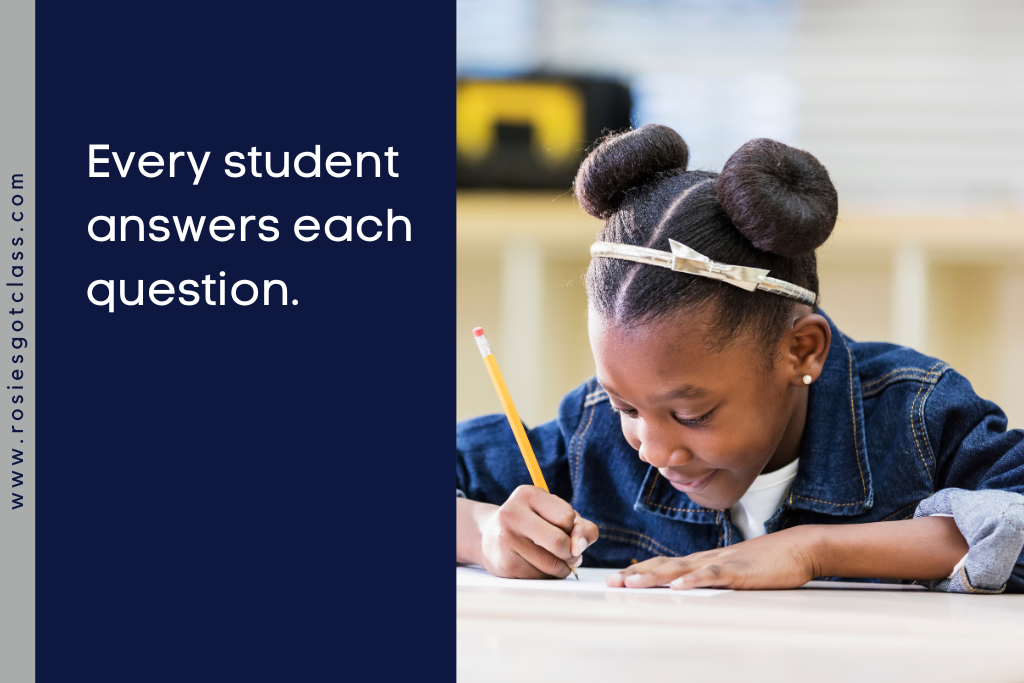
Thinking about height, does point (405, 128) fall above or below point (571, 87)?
below

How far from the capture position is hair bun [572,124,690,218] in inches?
33.9

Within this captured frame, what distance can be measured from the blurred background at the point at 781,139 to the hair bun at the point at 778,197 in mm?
1232

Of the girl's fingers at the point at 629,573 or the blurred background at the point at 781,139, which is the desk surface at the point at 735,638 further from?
the blurred background at the point at 781,139

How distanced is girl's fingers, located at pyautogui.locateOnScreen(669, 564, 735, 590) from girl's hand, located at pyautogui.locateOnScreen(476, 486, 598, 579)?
82mm

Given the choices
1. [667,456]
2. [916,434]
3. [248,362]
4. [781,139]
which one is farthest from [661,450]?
[781,139]

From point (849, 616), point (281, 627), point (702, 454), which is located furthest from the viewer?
point (702, 454)

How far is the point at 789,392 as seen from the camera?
860mm

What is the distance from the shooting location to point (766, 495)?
90 centimetres

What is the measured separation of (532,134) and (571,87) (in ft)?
0.43

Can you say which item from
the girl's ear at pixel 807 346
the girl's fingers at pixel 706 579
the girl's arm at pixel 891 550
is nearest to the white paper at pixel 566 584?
the girl's fingers at pixel 706 579

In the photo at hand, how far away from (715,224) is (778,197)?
6 cm

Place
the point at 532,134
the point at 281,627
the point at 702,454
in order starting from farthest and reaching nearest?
the point at 532,134, the point at 702,454, the point at 281,627
